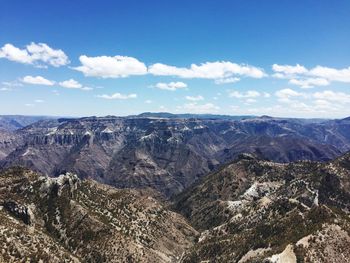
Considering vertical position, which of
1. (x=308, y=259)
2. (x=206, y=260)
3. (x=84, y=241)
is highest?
(x=308, y=259)

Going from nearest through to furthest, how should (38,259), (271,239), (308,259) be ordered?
(308,259)
(38,259)
(271,239)

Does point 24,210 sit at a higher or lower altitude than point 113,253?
higher

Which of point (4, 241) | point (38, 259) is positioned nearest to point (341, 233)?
point (38, 259)

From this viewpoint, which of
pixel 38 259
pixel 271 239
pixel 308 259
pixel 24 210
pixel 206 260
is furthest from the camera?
pixel 206 260

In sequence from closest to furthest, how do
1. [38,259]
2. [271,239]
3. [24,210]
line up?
[38,259] < [271,239] < [24,210]

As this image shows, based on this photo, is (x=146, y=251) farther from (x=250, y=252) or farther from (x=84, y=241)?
(x=250, y=252)

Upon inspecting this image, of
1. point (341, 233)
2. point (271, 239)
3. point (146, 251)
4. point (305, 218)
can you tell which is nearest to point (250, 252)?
point (271, 239)

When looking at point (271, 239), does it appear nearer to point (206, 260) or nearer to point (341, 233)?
point (341, 233)

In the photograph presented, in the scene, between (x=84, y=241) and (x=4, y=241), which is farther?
(x=84, y=241)

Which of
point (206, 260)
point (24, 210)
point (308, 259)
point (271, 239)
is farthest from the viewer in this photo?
point (206, 260)
